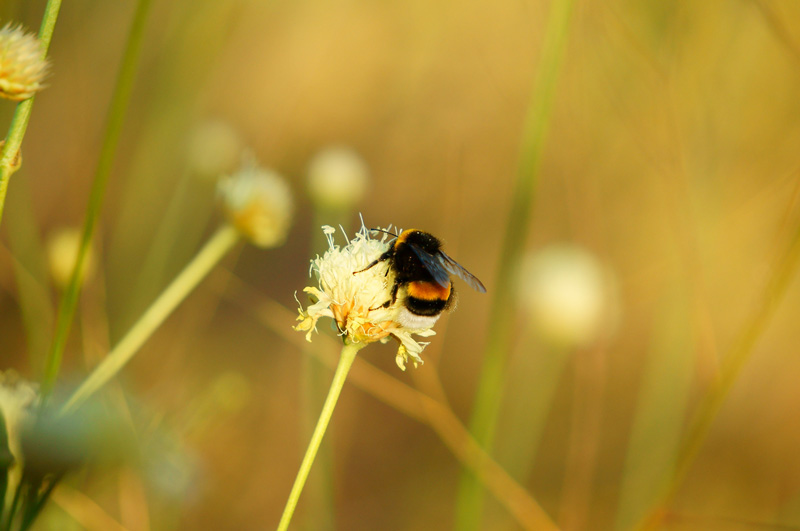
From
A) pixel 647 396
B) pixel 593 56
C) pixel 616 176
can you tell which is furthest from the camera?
pixel 616 176

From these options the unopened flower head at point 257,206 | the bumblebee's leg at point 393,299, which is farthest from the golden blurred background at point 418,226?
the bumblebee's leg at point 393,299

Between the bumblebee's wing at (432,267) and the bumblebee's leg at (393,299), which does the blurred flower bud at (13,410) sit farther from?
the bumblebee's wing at (432,267)

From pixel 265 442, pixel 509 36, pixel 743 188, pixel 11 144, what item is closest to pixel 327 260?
pixel 11 144

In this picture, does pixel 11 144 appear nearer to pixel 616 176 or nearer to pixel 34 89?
pixel 34 89

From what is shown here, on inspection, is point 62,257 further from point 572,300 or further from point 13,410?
point 572,300

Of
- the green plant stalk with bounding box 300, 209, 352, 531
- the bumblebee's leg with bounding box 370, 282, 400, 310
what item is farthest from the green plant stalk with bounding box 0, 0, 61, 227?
the green plant stalk with bounding box 300, 209, 352, 531

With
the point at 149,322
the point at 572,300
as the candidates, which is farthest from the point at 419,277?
the point at 572,300
